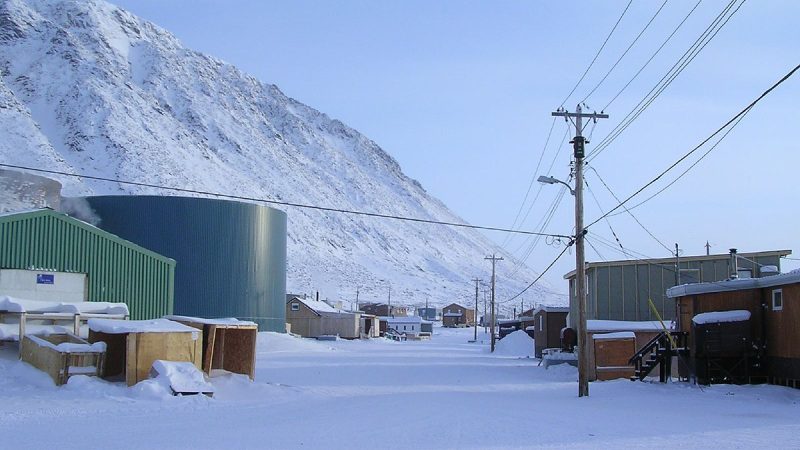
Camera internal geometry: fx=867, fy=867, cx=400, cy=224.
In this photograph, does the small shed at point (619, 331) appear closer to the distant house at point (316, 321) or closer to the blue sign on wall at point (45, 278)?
the blue sign on wall at point (45, 278)

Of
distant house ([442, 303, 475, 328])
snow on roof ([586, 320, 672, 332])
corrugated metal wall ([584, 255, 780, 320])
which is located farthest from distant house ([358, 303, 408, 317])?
snow on roof ([586, 320, 672, 332])

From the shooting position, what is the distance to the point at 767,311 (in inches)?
1018

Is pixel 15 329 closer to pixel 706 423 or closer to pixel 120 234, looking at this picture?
pixel 706 423

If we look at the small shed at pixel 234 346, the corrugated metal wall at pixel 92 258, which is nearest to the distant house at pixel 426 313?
the corrugated metal wall at pixel 92 258

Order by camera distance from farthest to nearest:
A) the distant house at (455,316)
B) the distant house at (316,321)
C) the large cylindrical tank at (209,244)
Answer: the distant house at (455,316), the distant house at (316,321), the large cylindrical tank at (209,244)

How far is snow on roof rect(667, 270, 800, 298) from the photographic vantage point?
78.8 feet

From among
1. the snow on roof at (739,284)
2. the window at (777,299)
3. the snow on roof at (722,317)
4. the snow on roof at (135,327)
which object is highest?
the snow on roof at (739,284)

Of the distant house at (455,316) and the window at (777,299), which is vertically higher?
the window at (777,299)

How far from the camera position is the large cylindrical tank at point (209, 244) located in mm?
51781

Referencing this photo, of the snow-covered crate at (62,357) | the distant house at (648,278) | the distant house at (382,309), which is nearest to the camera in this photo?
the snow-covered crate at (62,357)

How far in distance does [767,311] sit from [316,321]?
66374mm

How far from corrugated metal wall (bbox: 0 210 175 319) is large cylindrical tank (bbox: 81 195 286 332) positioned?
17209 millimetres

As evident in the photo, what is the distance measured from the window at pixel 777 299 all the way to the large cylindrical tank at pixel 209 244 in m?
36.0

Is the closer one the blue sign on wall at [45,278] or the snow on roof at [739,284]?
the snow on roof at [739,284]
